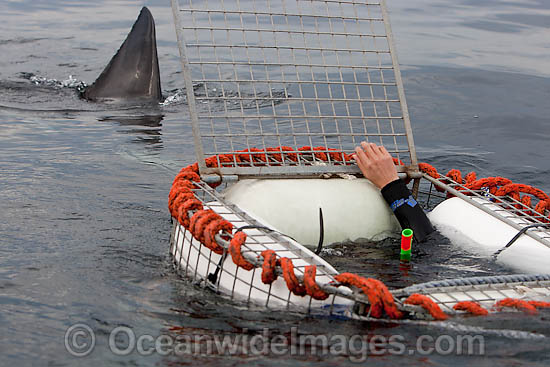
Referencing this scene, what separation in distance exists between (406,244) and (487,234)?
470mm

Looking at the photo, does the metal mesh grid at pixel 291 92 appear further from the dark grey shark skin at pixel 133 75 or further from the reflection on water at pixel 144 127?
the dark grey shark skin at pixel 133 75

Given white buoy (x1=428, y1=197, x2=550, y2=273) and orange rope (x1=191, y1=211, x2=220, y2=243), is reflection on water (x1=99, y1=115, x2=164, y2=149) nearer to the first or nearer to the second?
white buoy (x1=428, y1=197, x2=550, y2=273)

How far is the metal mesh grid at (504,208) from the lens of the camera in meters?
3.69

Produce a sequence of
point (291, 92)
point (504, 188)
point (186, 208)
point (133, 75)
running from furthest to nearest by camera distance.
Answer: point (291, 92) < point (133, 75) < point (504, 188) < point (186, 208)

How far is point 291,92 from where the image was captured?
8.94 metres

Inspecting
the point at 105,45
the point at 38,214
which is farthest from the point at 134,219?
the point at 105,45

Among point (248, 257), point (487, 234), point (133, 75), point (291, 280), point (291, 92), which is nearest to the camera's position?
point (291, 280)

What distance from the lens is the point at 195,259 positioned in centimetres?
341

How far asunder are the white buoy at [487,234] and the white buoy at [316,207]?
11.8 inches

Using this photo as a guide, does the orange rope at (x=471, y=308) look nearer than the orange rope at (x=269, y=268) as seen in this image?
Yes

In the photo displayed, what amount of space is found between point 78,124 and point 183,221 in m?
4.00

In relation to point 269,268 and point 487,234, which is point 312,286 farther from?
point 487,234

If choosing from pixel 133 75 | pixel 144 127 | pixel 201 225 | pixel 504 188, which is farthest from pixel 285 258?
pixel 133 75

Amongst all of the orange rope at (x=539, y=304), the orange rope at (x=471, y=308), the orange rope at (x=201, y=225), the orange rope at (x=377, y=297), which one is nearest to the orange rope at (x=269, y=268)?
the orange rope at (x=377, y=297)
